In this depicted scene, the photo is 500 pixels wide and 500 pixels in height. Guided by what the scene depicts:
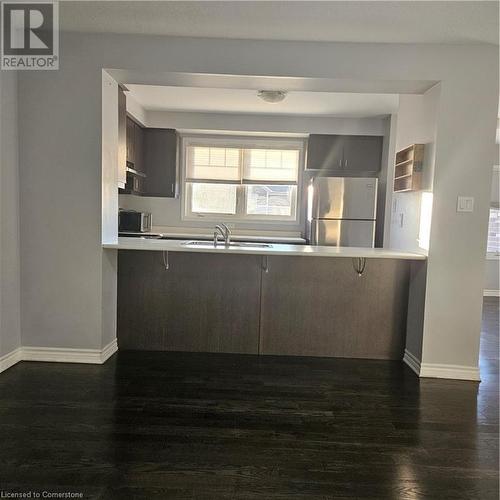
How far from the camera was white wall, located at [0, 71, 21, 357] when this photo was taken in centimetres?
290

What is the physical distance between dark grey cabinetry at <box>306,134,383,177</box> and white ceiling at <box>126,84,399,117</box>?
33 centimetres

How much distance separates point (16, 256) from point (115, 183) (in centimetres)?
90

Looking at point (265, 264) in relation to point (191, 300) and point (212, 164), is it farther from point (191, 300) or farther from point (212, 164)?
point (212, 164)

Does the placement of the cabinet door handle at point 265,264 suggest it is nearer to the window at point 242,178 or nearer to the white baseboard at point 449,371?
the white baseboard at point 449,371

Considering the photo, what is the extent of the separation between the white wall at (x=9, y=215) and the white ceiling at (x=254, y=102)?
5.26 ft

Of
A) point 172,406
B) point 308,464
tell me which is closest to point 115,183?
point 172,406

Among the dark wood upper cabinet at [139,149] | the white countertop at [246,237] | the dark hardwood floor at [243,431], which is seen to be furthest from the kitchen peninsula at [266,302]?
the dark wood upper cabinet at [139,149]

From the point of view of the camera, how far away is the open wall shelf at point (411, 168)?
10.8 feet

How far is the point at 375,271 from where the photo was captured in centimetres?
351

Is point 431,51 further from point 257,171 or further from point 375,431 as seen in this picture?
point 257,171

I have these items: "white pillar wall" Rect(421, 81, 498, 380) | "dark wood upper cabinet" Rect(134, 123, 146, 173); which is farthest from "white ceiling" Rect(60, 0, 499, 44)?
"dark wood upper cabinet" Rect(134, 123, 146, 173)

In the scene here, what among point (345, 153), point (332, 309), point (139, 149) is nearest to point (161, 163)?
point (139, 149)

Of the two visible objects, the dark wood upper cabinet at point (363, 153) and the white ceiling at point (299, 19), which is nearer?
the white ceiling at point (299, 19)

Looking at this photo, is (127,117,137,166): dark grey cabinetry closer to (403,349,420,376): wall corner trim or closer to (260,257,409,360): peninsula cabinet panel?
(260,257,409,360): peninsula cabinet panel
